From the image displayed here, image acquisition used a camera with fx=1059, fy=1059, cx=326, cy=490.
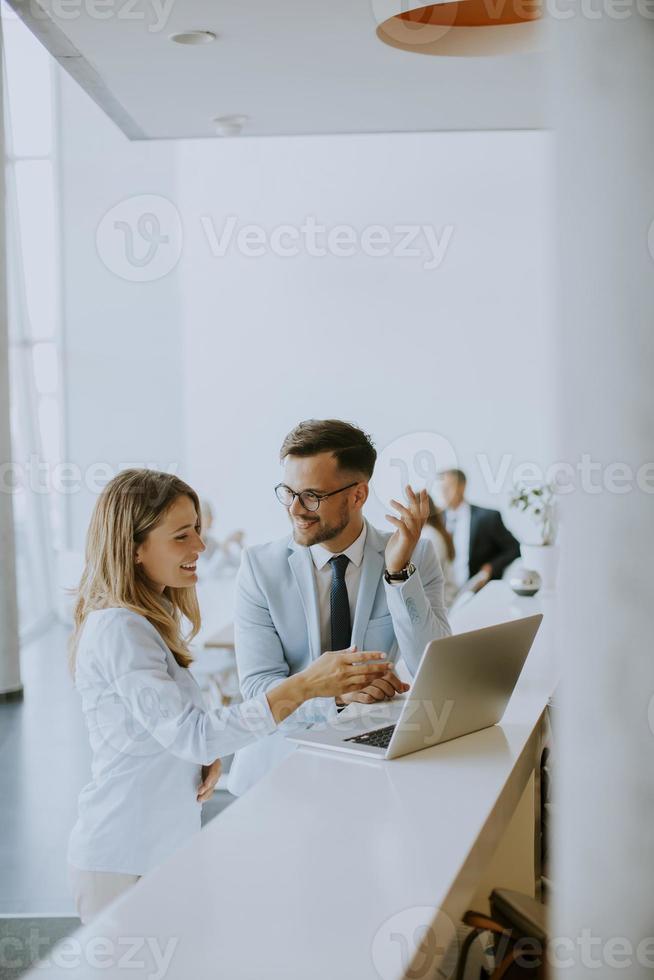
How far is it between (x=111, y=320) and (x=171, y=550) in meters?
7.77

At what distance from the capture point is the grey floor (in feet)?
12.3

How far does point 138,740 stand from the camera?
2.23m

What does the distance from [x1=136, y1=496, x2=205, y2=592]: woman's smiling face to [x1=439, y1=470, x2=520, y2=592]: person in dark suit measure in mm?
5020

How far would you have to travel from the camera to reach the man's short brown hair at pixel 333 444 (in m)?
2.82

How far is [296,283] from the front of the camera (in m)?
9.12

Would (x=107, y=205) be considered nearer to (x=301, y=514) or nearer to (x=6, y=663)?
(x=6, y=663)

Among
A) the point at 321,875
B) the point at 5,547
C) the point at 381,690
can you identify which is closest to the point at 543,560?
Result: the point at 381,690

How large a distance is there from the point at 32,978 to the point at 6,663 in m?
5.70

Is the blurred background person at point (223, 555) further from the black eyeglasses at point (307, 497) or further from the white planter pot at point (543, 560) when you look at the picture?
the black eyeglasses at point (307, 497)

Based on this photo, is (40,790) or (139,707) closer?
(139,707)

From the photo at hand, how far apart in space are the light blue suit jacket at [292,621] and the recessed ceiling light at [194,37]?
6.92 feet

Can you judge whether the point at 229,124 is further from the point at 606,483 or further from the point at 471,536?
the point at 606,483

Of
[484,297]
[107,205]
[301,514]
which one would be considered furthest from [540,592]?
[107,205]

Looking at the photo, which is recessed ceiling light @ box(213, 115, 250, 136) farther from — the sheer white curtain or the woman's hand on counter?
the sheer white curtain
